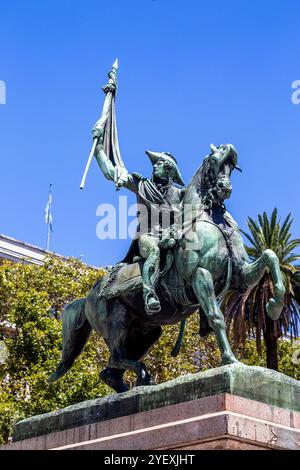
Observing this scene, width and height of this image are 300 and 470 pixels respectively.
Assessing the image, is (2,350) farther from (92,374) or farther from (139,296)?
(139,296)

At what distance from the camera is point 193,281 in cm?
1145

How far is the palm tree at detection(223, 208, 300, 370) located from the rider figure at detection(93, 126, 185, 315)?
14.8 metres

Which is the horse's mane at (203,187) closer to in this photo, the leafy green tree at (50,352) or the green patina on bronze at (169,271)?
the green patina on bronze at (169,271)

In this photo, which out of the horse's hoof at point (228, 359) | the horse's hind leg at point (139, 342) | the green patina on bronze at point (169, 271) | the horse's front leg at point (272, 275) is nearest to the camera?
the horse's hoof at point (228, 359)

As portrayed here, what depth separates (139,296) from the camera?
12250 millimetres

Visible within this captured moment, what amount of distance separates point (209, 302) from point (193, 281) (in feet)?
1.28

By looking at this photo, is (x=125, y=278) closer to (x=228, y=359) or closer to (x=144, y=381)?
(x=144, y=381)

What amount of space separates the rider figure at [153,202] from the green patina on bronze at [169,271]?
15 millimetres

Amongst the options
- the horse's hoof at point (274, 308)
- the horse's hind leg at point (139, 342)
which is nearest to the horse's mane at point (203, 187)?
the horse's hoof at point (274, 308)

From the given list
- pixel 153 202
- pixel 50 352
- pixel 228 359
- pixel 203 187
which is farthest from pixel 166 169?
pixel 50 352

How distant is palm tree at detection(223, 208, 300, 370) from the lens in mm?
28755

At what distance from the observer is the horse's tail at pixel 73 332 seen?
1338cm

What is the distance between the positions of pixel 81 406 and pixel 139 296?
1.74 meters
